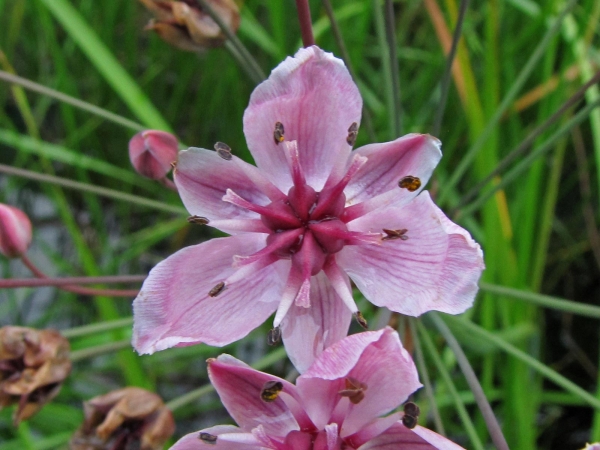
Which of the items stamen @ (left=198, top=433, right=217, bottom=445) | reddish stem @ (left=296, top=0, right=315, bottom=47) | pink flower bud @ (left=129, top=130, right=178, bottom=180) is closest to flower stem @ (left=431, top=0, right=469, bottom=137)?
reddish stem @ (left=296, top=0, right=315, bottom=47)

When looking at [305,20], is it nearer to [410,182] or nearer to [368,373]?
[410,182]

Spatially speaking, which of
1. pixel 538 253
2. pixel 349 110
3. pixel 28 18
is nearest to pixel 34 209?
pixel 28 18

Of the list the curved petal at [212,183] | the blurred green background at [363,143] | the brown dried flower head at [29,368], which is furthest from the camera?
the blurred green background at [363,143]

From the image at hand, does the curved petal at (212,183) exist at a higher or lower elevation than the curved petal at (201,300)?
higher

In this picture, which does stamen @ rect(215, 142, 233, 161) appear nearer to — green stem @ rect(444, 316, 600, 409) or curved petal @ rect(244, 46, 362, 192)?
curved petal @ rect(244, 46, 362, 192)

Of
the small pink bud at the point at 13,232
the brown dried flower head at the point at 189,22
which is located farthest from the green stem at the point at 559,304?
the small pink bud at the point at 13,232

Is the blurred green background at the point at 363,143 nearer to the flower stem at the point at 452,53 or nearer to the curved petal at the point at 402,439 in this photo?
the flower stem at the point at 452,53

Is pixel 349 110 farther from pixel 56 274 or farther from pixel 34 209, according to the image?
pixel 34 209
